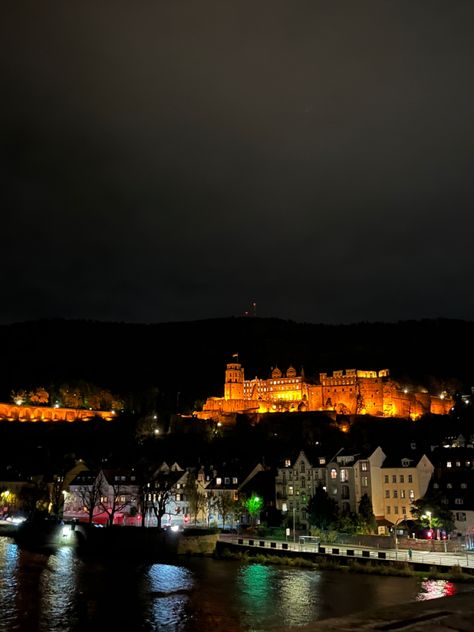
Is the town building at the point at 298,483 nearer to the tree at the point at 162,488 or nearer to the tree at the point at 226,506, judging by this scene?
the tree at the point at 226,506

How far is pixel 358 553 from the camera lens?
5153 centimetres

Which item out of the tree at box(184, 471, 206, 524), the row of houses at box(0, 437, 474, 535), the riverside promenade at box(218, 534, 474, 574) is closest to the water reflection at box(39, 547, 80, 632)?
the riverside promenade at box(218, 534, 474, 574)

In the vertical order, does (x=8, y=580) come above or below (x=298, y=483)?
below

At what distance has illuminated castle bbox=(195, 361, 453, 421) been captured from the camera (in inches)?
6009

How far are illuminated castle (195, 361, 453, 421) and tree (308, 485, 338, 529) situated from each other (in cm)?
8159

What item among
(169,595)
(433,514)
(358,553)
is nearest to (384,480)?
(433,514)

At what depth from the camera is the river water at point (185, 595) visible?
109ft

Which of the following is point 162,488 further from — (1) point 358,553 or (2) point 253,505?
(1) point 358,553

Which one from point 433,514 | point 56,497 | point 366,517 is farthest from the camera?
point 56,497

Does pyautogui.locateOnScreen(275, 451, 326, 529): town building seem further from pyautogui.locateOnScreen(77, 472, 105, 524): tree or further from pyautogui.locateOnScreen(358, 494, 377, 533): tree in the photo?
pyautogui.locateOnScreen(77, 472, 105, 524): tree

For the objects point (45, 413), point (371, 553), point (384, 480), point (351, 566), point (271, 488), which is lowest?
point (351, 566)

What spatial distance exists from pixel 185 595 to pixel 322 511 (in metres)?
27.0

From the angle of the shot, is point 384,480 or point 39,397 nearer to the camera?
point 384,480

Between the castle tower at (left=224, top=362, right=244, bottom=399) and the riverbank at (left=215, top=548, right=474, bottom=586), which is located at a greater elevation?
the castle tower at (left=224, top=362, right=244, bottom=399)
